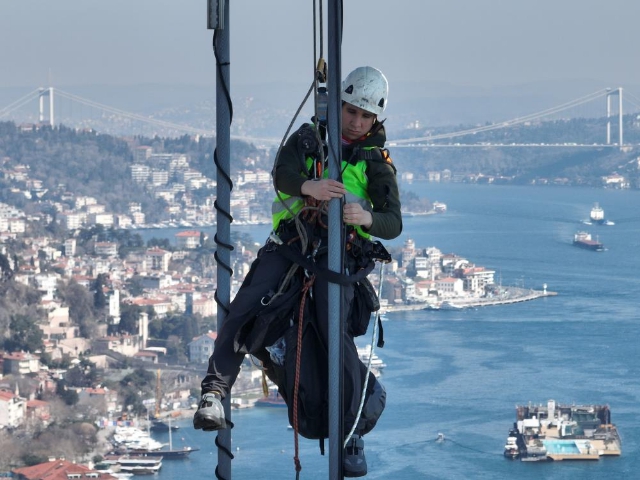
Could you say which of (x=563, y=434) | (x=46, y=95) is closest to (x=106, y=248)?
(x=563, y=434)

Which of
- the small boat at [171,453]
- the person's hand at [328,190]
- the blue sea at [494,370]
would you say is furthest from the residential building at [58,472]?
the person's hand at [328,190]

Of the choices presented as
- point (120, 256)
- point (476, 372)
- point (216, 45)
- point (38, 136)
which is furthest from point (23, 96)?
point (216, 45)

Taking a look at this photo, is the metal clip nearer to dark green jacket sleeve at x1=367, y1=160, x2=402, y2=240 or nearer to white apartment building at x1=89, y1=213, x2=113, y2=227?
dark green jacket sleeve at x1=367, y1=160, x2=402, y2=240

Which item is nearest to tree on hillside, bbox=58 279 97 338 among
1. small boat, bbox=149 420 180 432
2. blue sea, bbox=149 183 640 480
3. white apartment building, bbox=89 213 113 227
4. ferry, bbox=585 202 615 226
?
small boat, bbox=149 420 180 432

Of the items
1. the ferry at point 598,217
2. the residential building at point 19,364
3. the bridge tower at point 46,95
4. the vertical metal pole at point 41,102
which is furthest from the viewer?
the vertical metal pole at point 41,102

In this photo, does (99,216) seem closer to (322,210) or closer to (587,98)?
(587,98)

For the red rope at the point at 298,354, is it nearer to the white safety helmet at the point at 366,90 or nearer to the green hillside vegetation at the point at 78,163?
the white safety helmet at the point at 366,90
